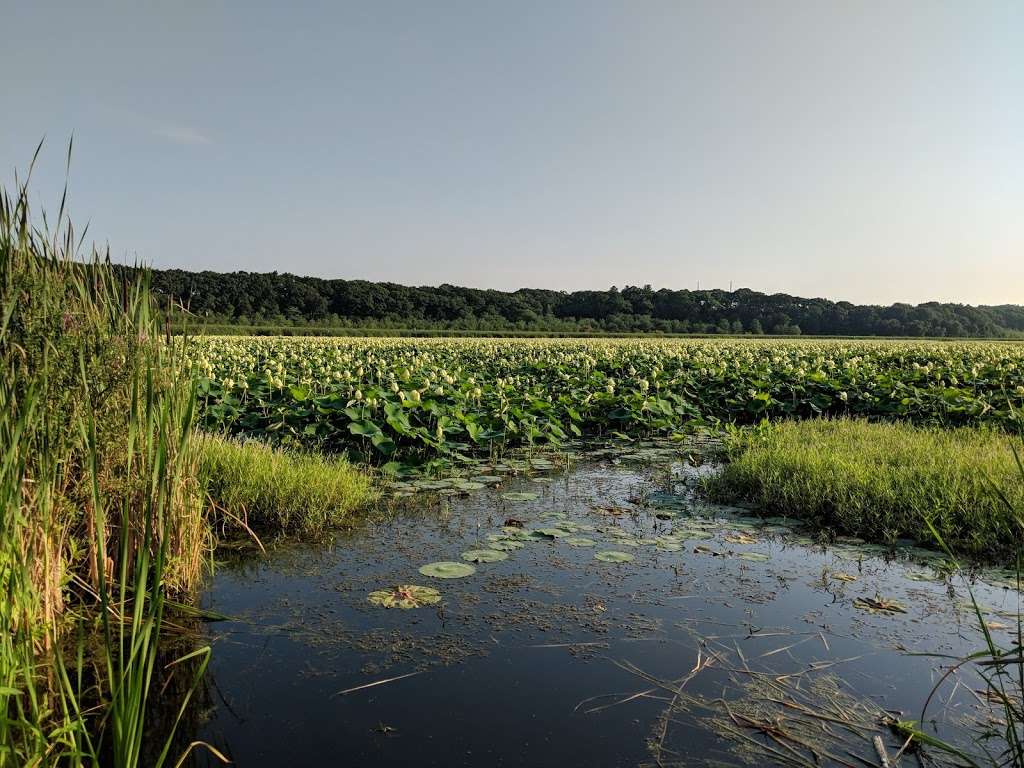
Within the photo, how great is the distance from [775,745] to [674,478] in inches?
173

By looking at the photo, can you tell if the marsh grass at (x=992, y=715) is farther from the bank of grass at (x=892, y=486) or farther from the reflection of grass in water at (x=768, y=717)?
the bank of grass at (x=892, y=486)

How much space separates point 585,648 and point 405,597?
42.1 inches

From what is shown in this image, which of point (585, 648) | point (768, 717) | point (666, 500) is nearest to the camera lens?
point (768, 717)

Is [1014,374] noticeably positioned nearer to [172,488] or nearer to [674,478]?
[674,478]

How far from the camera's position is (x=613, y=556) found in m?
4.39

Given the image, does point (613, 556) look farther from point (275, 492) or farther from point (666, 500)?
point (275, 492)

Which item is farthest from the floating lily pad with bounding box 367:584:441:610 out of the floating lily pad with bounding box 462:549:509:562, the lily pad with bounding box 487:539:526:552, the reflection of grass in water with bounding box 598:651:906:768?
the reflection of grass in water with bounding box 598:651:906:768

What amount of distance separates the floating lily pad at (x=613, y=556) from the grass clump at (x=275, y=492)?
1.98 metres

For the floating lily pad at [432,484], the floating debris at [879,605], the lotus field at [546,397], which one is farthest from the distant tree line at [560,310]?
the floating debris at [879,605]

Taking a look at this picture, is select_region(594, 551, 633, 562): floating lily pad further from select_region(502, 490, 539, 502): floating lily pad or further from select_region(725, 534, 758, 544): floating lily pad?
select_region(502, 490, 539, 502): floating lily pad

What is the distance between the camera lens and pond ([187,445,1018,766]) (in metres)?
2.47

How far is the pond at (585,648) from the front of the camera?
247 cm

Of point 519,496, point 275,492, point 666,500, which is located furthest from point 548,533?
point 275,492

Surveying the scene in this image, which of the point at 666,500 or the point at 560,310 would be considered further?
the point at 560,310
